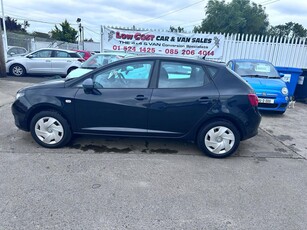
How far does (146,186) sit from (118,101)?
1.40 m

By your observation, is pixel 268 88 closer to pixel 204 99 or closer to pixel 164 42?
pixel 204 99

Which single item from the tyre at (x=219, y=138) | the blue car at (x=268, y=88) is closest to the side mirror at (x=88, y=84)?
the tyre at (x=219, y=138)

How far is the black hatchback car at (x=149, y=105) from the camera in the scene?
3844 mm

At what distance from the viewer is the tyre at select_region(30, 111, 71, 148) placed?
3934 millimetres

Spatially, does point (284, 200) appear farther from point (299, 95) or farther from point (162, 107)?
point (299, 95)

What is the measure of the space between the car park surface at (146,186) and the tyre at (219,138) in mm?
162

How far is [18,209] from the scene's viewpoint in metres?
2.55

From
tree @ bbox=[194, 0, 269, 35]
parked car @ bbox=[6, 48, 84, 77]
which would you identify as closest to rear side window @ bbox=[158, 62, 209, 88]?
parked car @ bbox=[6, 48, 84, 77]

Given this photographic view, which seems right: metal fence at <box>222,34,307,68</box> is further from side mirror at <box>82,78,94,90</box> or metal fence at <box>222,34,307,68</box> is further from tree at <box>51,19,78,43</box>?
tree at <box>51,19,78,43</box>

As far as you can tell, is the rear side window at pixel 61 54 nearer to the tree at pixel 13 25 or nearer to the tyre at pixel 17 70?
the tyre at pixel 17 70

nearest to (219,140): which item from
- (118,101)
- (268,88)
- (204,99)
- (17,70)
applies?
(204,99)

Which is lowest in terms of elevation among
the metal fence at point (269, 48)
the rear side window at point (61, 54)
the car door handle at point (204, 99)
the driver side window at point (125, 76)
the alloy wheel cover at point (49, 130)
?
the alloy wheel cover at point (49, 130)

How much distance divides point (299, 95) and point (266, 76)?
329 centimetres

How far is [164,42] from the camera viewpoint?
39.6ft
